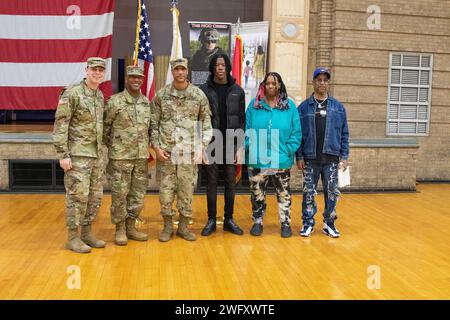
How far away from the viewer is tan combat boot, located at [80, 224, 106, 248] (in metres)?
4.16

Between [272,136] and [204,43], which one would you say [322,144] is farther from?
[204,43]

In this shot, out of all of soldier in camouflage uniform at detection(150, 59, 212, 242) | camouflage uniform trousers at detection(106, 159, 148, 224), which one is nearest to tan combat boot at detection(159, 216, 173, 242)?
soldier in camouflage uniform at detection(150, 59, 212, 242)

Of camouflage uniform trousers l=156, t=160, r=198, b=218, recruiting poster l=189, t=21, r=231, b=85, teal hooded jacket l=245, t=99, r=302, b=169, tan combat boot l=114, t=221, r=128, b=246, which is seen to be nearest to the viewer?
tan combat boot l=114, t=221, r=128, b=246

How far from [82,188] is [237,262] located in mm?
1416

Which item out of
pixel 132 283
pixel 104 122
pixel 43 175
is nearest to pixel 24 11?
pixel 43 175

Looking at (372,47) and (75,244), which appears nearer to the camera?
(75,244)

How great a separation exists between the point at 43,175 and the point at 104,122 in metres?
3.07

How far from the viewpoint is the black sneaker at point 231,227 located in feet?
15.4

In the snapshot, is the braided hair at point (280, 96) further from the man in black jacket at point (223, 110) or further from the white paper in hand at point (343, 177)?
the white paper in hand at point (343, 177)

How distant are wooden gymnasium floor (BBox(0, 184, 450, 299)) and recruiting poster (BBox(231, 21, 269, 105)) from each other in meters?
3.01

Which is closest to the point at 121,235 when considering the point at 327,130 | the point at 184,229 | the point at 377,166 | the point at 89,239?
the point at 89,239

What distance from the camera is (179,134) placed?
4328 mm

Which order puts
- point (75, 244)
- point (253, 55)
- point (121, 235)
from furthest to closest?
point (253, 55)
point (121, 235)
point (75, 244)

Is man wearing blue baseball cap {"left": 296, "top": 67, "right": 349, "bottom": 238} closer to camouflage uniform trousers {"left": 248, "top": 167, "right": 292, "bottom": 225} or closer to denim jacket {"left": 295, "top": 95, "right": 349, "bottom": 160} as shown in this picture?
denim jacket {"left": 295, "top": 95, "right": 349, "bottom": 160}
